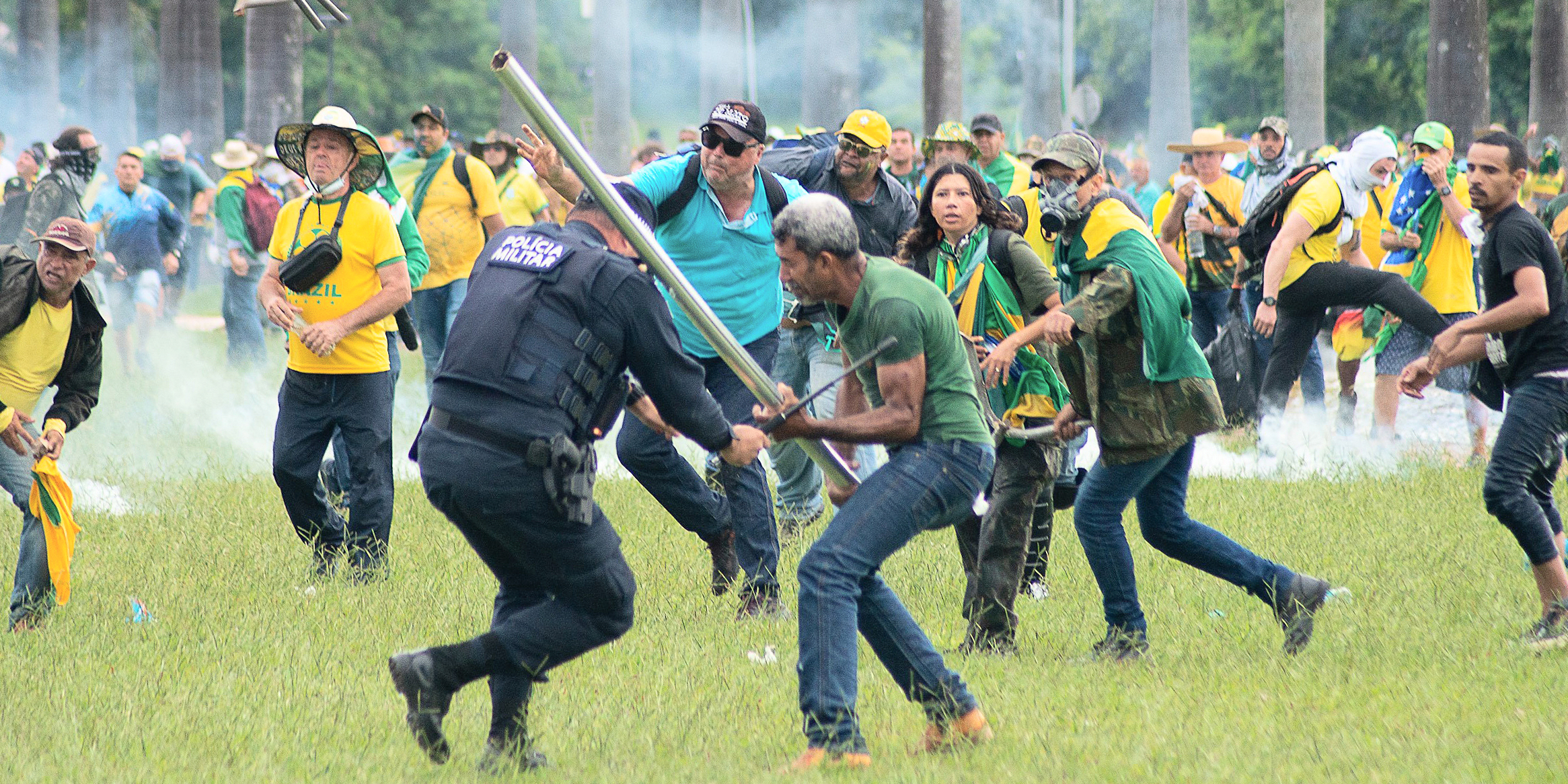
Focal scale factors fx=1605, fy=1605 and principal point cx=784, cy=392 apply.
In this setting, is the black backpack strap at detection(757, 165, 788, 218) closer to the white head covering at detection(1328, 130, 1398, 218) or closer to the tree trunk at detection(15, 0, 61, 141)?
the white head covering at detection(1328, 130, 1398, 218)

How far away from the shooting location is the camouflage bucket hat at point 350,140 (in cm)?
731

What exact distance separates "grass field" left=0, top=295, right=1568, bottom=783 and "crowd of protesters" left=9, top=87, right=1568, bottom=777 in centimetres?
25

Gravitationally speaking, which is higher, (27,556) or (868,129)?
(868,129)

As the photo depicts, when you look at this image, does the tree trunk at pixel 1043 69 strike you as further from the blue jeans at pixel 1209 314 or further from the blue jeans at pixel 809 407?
the blue jeans at pixel 809 407

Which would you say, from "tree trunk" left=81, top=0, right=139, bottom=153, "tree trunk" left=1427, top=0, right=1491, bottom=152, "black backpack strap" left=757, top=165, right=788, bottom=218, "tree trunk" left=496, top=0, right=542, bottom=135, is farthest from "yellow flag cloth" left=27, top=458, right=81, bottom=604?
"tree trunk" left=81, top=0, right=139, bottom=153

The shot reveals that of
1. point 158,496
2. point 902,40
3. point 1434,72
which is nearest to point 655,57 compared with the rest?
point 902,40

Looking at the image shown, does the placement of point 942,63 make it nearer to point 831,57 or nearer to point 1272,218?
point 831,57

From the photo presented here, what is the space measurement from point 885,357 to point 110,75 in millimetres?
35501

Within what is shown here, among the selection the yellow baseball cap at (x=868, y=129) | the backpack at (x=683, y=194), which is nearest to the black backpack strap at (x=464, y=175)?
the yellow baseball cap at (x=868, y=129)

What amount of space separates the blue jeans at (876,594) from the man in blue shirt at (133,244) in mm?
12361

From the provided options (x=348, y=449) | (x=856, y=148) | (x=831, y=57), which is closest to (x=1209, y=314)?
(x=856, y=148)

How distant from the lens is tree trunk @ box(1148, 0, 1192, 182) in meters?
25.2

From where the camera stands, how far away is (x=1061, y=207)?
6.03 meters

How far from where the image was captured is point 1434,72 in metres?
19.2
